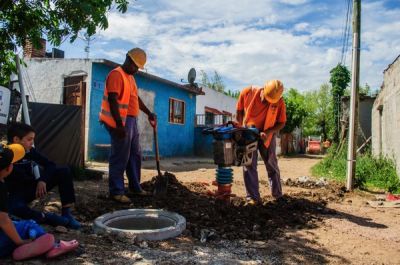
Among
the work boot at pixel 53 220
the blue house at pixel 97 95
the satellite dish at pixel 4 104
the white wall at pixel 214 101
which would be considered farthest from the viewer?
the white wall at pixel 214 101

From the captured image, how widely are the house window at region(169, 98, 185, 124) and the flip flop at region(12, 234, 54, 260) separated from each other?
14249 millimetres

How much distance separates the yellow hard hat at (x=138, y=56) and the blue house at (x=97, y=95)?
224 inches

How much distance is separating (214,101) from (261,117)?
1795 cm

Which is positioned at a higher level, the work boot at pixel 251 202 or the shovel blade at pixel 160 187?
the shovel blade at pixel 160 187

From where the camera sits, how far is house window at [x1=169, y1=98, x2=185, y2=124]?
17125 millimetres

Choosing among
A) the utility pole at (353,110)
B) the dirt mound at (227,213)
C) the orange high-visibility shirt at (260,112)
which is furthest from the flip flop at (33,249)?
the utility pole at (353,110)

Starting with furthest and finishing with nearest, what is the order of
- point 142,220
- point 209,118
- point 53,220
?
point 209,118 → point 142,220 → point 53,220

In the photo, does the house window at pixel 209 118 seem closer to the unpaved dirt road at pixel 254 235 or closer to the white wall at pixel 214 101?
the white wall at pixel 214 101

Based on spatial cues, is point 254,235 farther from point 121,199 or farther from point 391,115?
point 391,115

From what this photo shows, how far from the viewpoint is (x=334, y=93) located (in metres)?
27.8

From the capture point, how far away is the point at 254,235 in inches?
151

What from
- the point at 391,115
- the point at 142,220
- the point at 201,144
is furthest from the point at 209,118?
the point at 142,220

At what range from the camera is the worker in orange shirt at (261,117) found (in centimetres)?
507

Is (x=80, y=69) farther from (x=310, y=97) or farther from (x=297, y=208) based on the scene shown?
(x=310, y=97)
